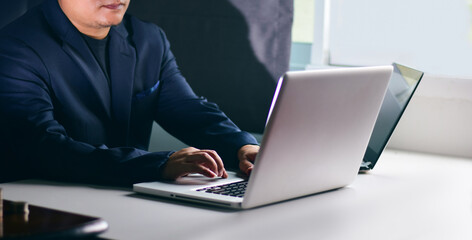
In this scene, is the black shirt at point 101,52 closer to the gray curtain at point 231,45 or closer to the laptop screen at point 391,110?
the gray curtain at point 231,45

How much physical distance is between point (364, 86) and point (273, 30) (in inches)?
41.6

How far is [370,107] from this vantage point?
1342mm

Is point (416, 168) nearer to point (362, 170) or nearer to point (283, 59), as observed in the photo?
point (362, 170)

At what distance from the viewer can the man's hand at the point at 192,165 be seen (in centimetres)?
136

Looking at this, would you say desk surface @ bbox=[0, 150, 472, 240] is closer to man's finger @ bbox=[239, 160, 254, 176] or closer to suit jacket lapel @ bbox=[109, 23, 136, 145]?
man's finger @ bbox=[239, 160, 254, 176]

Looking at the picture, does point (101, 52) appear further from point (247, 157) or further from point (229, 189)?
point (229, 189)

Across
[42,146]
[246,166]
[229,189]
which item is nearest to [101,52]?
[42,146]

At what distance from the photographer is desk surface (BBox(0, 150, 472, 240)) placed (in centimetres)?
108

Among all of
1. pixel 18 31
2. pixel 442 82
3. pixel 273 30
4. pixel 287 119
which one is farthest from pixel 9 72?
pixel 442 82

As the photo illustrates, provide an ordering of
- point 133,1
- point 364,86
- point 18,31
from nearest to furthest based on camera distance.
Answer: point 364,86 < point 18,31 < point 133,1

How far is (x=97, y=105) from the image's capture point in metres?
1.80

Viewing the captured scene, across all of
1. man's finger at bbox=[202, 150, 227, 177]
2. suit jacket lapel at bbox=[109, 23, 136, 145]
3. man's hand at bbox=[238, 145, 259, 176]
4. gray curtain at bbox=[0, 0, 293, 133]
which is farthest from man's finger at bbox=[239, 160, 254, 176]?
gray curtain at bbox=[0, 0, 293, 133]

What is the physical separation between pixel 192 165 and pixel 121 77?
58 centimetres

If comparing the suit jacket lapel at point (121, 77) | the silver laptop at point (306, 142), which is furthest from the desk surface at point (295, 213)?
the suit jacket lapel at point (121, 77)
